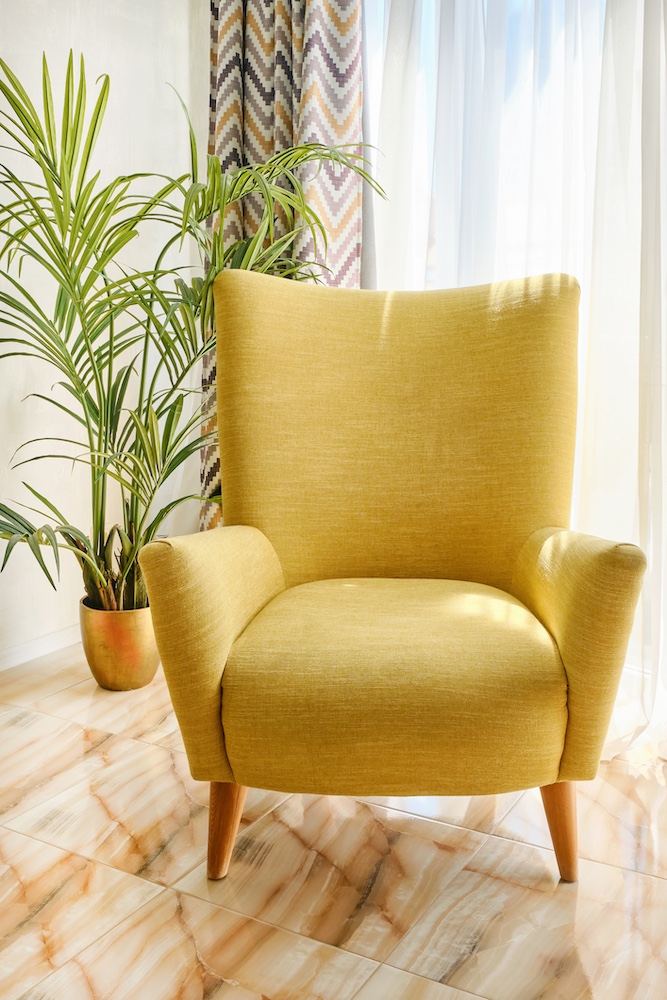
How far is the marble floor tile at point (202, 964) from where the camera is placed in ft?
3.77

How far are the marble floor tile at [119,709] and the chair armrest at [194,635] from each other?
72cm

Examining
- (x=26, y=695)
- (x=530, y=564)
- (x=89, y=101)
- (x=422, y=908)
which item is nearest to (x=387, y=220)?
(x=89, y=101)

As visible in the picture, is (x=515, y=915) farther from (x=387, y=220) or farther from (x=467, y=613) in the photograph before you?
(x=387, y=220)

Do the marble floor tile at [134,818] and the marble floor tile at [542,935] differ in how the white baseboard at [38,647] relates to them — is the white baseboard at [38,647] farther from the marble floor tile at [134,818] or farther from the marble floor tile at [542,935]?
the marble floor tile at [542,935]

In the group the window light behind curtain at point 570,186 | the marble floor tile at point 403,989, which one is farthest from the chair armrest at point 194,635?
the window light behind curtain at point 570,186

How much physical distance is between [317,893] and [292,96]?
2.10 meters

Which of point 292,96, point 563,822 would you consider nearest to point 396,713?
point 563,822

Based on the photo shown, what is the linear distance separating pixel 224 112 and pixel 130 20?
0.43m

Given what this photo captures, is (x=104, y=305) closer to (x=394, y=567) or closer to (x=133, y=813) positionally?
(x=394, y=567)

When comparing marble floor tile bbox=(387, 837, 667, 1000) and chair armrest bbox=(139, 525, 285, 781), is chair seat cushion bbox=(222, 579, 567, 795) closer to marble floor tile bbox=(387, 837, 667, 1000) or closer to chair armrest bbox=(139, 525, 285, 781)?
chair armrest bbox=(139, 525, 285, 781)

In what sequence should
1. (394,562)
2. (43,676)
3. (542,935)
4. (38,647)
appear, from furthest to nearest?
(38,647) < (43,676) < (394,562) < (542,935)

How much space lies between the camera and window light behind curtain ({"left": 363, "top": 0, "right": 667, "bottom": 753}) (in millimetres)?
1891

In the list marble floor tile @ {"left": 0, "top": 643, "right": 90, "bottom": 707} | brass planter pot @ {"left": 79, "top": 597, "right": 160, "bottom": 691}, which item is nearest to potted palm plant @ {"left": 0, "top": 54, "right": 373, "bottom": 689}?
brass planter pot @ {"left": 79, "top": 597, "right": 160, "bottom": 691}

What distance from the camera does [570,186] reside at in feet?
6.66
